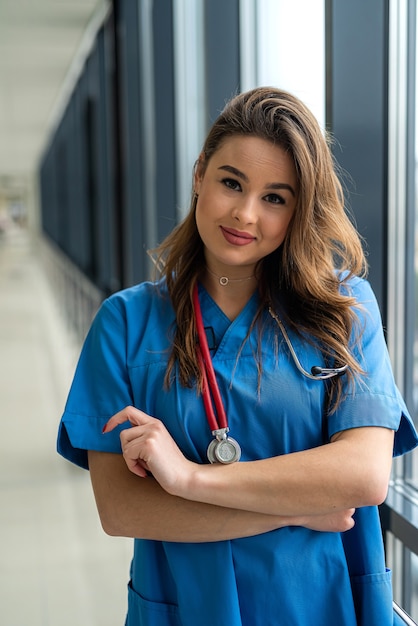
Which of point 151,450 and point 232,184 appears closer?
point 151,450

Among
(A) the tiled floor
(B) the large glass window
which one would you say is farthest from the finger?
(A) the tiled floor

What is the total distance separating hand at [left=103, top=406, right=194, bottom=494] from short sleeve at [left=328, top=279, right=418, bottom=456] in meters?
0.24

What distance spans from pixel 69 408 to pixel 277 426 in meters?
0.34

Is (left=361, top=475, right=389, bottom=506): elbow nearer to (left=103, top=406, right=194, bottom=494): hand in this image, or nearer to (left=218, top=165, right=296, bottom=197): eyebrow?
(left=103, top=406, right=194, bottom=494): hand

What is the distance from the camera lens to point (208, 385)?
3.72 feet

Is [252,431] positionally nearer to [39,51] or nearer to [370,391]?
[370,391]

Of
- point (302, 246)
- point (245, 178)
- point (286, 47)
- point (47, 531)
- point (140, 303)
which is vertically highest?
point (286, 47)

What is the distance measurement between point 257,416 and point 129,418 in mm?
193

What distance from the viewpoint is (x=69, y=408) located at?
121 centimetres

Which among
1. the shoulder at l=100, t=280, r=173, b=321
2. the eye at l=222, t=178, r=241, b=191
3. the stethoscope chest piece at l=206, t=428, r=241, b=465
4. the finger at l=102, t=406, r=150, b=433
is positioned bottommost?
the stethoscope chest piece at l=206, t=428, r=241, b=465

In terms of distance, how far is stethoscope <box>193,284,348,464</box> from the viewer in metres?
1.08

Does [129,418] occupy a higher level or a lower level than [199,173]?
lower

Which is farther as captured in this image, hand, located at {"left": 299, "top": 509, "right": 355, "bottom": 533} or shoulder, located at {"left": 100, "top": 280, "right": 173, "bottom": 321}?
shoulder, located at {"left": 100, "top": 280, "right": 173, "bottom": 321}

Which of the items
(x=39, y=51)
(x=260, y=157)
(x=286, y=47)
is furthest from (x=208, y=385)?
(x=39, y=51)
